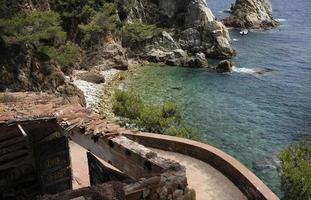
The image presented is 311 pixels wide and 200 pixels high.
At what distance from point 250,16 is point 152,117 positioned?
249 feet

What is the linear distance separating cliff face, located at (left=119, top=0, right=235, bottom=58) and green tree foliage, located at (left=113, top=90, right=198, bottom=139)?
3428 centimetres

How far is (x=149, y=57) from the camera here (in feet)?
234

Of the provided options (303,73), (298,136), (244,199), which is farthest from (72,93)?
(303,73)

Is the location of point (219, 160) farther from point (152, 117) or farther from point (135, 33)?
point (135, 33)

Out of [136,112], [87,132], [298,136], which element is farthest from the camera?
[298,136]

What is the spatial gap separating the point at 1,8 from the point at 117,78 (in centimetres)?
1828

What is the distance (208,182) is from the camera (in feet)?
62.6

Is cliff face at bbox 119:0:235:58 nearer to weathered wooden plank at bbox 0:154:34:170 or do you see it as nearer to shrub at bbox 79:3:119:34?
shrub at bbox 79:3:119:34

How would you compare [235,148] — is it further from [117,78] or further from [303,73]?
[303,73]

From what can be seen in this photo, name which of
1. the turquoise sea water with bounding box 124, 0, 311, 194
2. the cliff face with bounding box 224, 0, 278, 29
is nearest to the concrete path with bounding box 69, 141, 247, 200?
the turquoise sea water with bounding box 124, 0, 311, 194

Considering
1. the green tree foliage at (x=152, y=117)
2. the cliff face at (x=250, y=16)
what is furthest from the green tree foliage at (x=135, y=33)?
the cliff face at (x=250, y=16)

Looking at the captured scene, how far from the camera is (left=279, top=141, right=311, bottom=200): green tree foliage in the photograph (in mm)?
23531

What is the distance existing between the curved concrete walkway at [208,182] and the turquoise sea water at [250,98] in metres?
13.7

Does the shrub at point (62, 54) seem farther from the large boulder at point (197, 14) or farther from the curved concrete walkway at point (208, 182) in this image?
the curved concrete walkway at point (208, 182)
